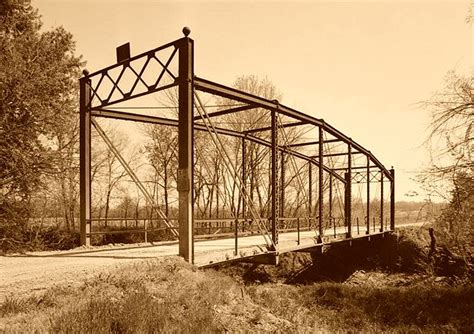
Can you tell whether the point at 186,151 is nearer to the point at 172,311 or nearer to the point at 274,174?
the point at 172,311

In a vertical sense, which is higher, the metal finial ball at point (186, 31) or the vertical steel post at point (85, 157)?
the metal finial ball at point (186, 31)

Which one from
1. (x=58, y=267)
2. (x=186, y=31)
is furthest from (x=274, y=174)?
(x=58, y=267)

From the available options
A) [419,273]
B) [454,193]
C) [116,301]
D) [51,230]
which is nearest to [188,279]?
[116,301]

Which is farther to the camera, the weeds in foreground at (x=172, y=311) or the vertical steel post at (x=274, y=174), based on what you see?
the vertical steel post at (x=274, y=174)

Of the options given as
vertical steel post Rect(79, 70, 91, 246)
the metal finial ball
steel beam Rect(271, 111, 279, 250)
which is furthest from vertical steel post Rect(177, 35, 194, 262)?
vertical steel post Rect(79, 70, 91, 246)

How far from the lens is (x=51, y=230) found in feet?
71.2

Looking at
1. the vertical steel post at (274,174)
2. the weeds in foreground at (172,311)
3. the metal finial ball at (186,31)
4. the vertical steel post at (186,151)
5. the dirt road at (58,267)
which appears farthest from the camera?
the vertical steel post at (274,174)

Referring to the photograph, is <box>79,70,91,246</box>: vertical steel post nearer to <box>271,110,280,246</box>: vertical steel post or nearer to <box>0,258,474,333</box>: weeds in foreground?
<box>0,258,474,333</box>: weeds in foreground

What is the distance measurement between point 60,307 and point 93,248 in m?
5.87

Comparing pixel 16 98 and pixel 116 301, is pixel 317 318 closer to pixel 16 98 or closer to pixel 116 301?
pixel 116 301

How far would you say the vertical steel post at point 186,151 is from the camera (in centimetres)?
894

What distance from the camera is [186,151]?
9.05 m

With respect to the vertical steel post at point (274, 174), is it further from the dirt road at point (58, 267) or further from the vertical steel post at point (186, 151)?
the vertical steel post at point (186, 151)

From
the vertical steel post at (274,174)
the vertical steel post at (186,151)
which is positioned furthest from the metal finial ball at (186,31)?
the vertical steel post at (274,174)
